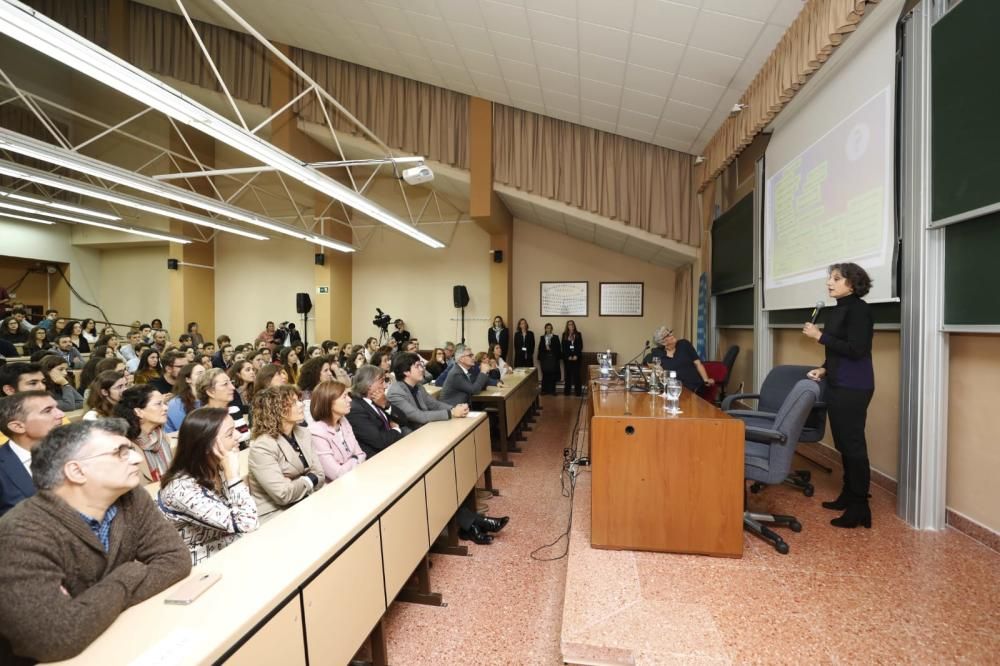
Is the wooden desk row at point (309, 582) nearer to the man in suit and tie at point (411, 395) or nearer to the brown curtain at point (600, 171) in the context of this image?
the man in suit and tie at point (411, 395)

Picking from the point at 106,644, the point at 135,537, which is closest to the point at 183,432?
the point at 135,537

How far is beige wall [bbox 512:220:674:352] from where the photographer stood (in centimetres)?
906

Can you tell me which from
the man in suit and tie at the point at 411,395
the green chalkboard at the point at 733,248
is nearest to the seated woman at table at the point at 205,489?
the man in suit and tie at the point at 411,395

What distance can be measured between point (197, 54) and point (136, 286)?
609cm

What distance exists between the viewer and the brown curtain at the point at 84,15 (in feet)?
27.3

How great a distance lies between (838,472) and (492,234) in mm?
6741

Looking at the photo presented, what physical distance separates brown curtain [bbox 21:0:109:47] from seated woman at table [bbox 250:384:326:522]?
1033 centimetres

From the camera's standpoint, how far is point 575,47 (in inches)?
181

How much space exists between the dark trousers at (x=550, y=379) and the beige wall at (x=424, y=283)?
1585mm

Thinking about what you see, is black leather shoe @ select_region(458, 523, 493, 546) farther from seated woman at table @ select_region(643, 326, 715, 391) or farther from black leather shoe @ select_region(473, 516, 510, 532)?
seated woman at table @ select_region(643, 326, 715, 391)

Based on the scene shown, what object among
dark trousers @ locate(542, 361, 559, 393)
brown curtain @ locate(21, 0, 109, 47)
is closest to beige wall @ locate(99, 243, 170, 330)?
brown curtain @ locate(21, 0, 109, 47)

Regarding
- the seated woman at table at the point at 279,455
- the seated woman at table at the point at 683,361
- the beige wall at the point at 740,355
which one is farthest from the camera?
the beige wall at the point at 740,355

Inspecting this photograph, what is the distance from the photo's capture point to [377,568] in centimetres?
178

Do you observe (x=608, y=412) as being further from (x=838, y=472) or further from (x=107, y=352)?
Result: (x=107, y=352)
